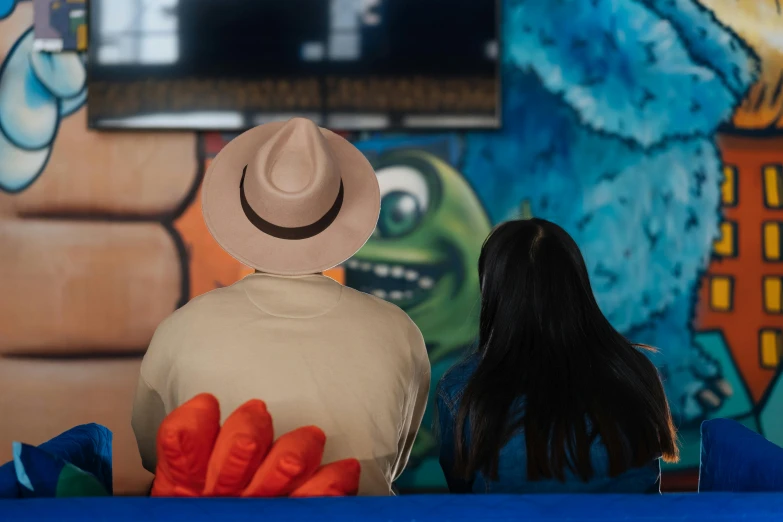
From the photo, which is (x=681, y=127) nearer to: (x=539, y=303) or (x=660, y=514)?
(x=539, y=303)

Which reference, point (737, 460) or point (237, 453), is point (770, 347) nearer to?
point (737, 460)

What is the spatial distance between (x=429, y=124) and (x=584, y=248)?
2.53 ft

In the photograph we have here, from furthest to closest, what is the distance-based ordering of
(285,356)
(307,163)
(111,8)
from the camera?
(111,8) → (307,163) → (285,356)

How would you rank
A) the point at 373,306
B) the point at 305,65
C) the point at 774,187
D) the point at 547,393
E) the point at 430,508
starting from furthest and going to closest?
the point at 774,187 < the point at 305,65 < the point at 373,306 < the point at 547,393 < the point at 430,508

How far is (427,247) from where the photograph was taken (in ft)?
9.69

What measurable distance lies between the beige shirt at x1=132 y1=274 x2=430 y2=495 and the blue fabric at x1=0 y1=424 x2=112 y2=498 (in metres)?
0.17

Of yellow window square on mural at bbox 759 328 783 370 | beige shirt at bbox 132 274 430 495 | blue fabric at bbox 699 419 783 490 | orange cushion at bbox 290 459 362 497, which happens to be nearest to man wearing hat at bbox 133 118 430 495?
beige shirt at bbox 132 274 430 495

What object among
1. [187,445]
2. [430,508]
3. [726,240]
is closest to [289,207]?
[187,445]

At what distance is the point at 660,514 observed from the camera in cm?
98

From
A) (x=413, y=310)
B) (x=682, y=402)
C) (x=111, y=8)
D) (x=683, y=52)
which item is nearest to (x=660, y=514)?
(x=413, y=310)

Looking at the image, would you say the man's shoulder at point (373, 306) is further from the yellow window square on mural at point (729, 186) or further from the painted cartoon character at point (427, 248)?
the yellow window square on mural at point (729, 186)

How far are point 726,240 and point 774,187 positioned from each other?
0.93ft

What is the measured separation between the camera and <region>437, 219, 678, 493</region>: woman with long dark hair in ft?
4.23

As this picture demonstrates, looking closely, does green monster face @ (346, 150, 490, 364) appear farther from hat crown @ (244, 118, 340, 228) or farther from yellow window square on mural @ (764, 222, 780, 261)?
hat crown @ (244, 118, 340, 228)
